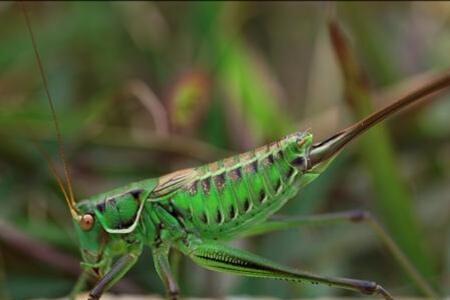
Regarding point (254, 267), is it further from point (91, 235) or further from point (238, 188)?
point (91, 235)

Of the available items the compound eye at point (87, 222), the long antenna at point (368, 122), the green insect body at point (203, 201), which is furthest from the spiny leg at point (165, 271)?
the long antenna at point (368, 122)

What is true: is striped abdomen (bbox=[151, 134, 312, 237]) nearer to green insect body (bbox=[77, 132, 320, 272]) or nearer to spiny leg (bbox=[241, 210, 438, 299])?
green insect body (bbox=[77, 132, 320, 272])

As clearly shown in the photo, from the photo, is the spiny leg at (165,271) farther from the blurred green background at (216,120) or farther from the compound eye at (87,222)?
the blurred green background at (216,120)

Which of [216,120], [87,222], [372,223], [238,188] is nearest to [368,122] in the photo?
[238,188]

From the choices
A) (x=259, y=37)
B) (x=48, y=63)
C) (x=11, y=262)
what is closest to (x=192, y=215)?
(x=11, y=262)

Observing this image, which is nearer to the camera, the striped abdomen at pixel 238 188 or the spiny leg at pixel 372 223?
the striped abdomen at pixel 238 188

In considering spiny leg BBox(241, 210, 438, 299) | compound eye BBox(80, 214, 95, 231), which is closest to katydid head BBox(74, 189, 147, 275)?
compound eye BBox(80, 214, 95, 231)
